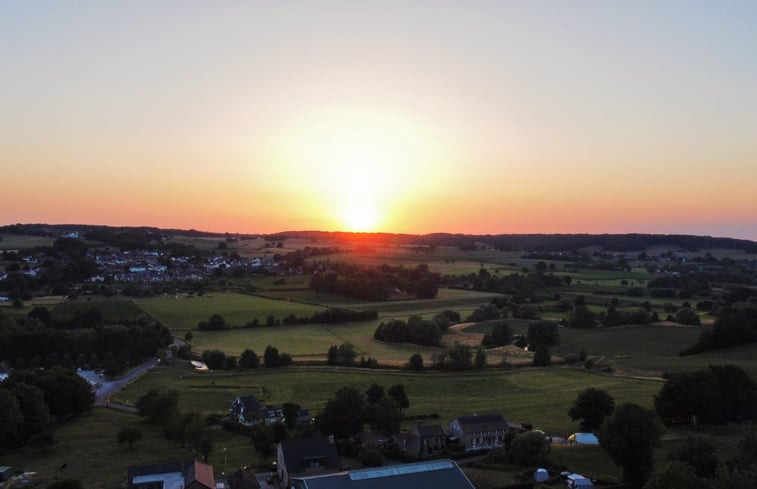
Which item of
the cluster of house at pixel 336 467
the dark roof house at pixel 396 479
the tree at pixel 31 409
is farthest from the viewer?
the tree at pixel 31 409

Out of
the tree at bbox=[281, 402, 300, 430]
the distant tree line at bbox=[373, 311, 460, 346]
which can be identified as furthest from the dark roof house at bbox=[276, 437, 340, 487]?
the distant tree line at bbox=[373, 311, 460, 346]

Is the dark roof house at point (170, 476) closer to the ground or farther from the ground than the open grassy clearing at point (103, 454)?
farther from the ground

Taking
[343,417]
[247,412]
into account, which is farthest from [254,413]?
[343,417]

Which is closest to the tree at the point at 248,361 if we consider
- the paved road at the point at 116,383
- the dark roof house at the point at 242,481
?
the paved road at the point at 116,383

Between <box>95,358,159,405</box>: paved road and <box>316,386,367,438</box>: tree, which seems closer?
<box>316,386,367,438</box>: tree

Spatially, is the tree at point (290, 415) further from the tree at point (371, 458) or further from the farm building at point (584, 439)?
the farm building at point (584, 439)

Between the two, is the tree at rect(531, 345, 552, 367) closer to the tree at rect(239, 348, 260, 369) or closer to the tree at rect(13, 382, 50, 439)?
the tree at rect(239, 348, 260, 369)

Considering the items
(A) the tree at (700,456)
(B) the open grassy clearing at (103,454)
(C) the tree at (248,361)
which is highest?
(A) the tree at (700,456)
